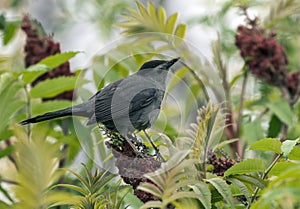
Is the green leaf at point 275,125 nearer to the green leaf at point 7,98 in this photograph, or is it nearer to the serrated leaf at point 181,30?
the serrated leaf at point 181,30

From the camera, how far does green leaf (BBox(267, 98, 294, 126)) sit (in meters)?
1.90

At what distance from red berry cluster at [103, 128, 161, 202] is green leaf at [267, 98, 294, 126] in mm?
751

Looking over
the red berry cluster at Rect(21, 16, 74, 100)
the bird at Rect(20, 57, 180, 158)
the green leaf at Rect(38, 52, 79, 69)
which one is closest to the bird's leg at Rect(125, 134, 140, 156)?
the bird at Rect(20, 57, 180, 158)

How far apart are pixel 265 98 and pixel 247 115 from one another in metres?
0.07

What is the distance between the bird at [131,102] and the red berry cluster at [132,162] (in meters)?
0.01

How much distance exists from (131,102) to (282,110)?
2.54 ft

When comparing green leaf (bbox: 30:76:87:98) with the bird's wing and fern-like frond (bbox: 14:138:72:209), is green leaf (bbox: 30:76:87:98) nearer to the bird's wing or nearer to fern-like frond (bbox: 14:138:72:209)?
the bird's wing

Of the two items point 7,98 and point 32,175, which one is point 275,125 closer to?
point 7,98

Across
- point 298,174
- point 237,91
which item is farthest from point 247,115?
point 298,174

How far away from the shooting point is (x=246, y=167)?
121 centimetres

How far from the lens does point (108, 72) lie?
1.52 m

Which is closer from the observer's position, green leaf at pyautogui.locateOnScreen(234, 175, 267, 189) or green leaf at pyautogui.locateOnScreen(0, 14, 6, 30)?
green leaf at pyautogui.locateOnScreen(234, 175, 267, 189)

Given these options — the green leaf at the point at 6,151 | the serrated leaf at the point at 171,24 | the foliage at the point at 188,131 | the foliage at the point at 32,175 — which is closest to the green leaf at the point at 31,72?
the foliage at the point at 188,131

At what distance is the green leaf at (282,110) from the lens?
1.90 metres
